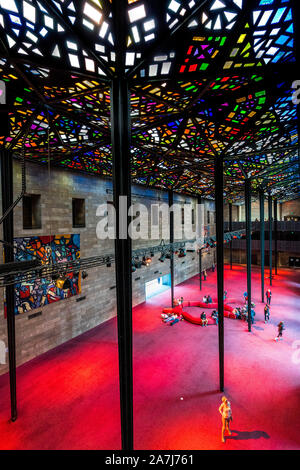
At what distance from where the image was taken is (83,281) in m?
10.7

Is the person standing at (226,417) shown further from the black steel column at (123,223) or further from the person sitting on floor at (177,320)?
the person sitting on floor at (177,320)

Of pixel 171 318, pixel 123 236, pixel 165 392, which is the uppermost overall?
pixel 123 236

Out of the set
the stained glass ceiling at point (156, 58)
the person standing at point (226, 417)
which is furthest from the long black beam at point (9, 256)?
the person standing at point (226, 417)

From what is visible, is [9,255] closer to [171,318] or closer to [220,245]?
[220,245]

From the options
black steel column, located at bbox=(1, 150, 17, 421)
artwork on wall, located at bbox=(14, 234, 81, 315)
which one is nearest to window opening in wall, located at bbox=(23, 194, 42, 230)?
artwork on wall, located at bbox=(14, 234, 81, 315)

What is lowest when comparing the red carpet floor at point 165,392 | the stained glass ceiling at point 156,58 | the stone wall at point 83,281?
the red carpet floor at point 165,392

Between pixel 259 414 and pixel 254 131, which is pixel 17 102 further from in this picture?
pixel 259 414

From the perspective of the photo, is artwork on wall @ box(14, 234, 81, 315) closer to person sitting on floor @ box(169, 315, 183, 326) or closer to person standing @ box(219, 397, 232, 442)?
person sitting on floor @ box(169, 315, 183, 326)

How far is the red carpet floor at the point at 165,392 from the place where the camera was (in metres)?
5.29

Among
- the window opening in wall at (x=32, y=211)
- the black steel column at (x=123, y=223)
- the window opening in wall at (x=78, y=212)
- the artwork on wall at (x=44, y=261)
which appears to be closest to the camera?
the black steel column at (x=123, y=223)

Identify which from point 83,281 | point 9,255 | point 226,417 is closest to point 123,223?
point 9,255

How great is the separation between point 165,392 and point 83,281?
5971mm

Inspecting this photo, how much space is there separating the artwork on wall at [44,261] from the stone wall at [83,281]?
0.86 ft
